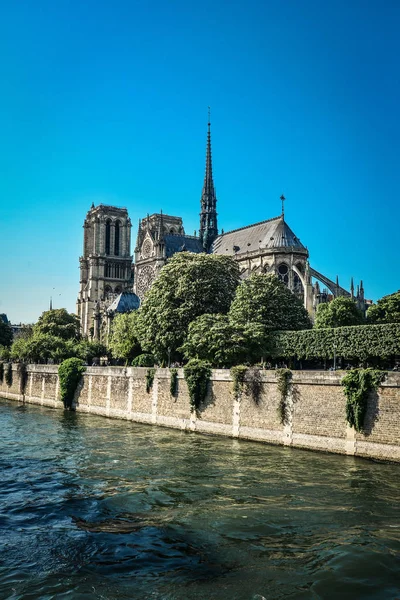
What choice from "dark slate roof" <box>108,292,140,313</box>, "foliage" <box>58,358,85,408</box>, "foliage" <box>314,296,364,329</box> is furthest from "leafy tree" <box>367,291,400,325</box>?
"dark slate roof" <box>108,292,140,313</box>

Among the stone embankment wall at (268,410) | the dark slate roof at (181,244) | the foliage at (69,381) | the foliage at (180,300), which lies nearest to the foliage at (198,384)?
the stone embankment wall at (268,410)

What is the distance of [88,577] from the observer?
40.2 feet

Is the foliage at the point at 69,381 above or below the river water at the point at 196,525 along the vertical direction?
above

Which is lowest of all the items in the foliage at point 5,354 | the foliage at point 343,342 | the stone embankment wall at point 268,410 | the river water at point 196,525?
the river water at point 196,525

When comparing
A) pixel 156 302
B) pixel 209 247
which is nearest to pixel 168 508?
pixel 156 302

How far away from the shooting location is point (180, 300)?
4641cm

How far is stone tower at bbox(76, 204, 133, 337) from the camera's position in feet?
388

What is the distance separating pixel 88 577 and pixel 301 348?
26397 millimetres

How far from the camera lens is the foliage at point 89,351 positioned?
7144 centimetres

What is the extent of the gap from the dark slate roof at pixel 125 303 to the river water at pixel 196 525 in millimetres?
57804

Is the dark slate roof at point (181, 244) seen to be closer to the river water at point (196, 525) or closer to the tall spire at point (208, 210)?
the tall spire at point (208, 210)

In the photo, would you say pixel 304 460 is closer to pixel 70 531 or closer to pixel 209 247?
pixel 70 531

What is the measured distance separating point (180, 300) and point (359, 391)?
22346 millimetres

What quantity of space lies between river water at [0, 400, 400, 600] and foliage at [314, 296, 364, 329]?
27239mm
